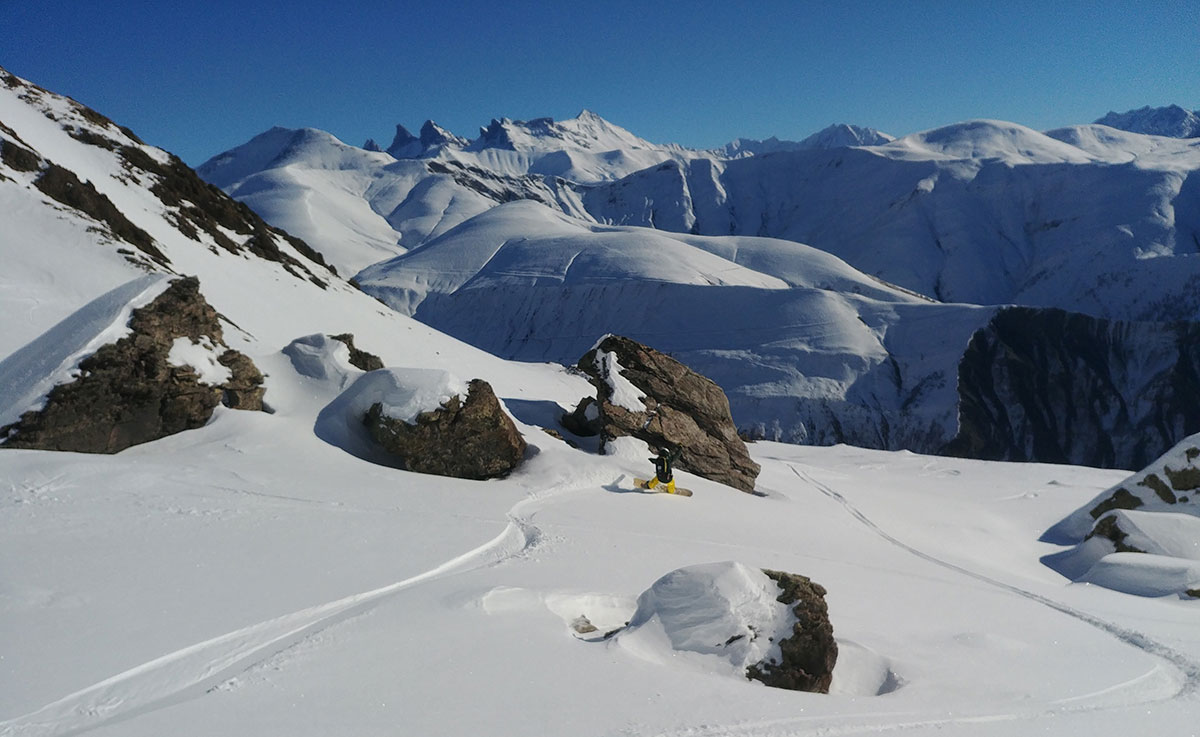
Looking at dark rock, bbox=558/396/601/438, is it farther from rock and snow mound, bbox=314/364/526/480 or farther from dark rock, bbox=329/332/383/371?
dark rock, bbox=329/332/383/371

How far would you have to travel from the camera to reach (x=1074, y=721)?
17.0 ft

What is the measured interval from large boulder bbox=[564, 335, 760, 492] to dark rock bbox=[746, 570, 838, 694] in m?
8.42

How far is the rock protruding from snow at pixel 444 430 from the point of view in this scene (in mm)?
11656

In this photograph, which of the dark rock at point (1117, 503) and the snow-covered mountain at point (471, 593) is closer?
the snow-covered mountain at point (471, 593)

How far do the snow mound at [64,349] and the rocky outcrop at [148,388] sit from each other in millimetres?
110

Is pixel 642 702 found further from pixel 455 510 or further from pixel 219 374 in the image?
pixel 219 374

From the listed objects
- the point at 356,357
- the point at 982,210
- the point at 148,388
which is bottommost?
the point at 148,388

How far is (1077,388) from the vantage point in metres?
51.2

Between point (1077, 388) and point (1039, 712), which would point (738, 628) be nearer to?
point (1039, 712)

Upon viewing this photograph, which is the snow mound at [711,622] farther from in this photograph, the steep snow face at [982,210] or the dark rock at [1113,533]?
the steep snow face at [982,210]

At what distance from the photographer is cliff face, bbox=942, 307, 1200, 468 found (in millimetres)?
47156

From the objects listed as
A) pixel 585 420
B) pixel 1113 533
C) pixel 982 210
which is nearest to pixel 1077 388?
pixel 1113 533

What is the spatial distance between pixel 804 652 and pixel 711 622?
2.44 feet

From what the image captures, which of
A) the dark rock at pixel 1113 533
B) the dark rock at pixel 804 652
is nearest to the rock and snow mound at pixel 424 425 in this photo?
the dark rock at pixel 804 652
